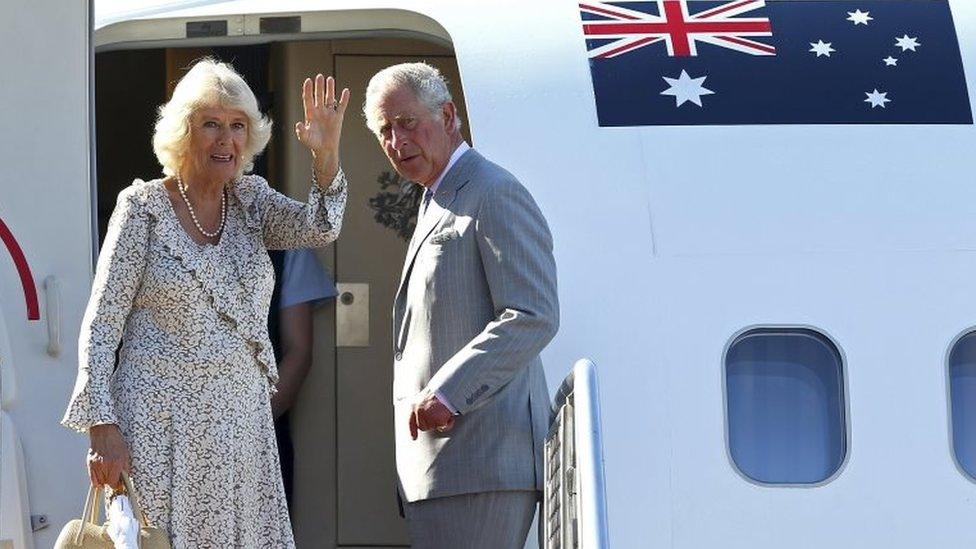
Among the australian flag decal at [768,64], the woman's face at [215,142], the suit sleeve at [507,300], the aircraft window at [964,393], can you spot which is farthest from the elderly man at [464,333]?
the aircraft window at [964,393]

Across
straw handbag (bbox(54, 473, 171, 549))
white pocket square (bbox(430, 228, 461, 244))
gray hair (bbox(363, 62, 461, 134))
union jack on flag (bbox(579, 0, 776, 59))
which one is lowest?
straw handbag (bbox(54, 473, 171, 549))

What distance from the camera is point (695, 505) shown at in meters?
5.15

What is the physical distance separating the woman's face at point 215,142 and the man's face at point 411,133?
1.26 ft

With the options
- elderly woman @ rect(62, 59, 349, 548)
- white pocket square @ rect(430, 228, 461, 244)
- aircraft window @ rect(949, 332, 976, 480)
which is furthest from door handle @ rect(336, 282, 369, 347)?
aircraft window @ rect(949, 332, 976, 480)

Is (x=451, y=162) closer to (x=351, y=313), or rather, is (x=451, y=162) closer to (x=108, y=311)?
(x=108, y=311)

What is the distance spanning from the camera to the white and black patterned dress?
4.62 m

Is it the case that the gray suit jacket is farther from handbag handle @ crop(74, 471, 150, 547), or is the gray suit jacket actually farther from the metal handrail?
handbag handle @ crop(74, 471, 150, 547)

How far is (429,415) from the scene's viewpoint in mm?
4535

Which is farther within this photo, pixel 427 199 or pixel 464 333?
pixel 427 199

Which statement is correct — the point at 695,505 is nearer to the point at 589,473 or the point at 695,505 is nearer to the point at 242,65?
the point at 589,473

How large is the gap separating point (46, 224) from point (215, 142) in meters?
0.95

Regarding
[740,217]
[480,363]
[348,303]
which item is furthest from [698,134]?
[348,303]

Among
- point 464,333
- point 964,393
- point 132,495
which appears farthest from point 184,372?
point 964,393

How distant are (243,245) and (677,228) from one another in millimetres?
1322
